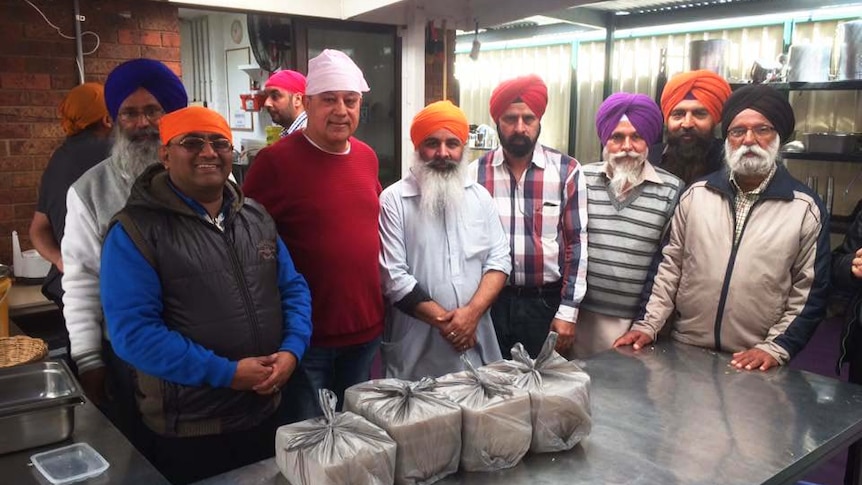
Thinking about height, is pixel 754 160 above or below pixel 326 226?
above

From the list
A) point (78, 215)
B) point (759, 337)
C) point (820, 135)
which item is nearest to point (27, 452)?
point (78, 215)

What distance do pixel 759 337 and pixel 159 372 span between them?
1.88 metres

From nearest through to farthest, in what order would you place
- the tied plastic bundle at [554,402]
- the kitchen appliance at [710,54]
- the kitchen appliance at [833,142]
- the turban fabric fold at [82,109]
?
1. the tied plastic bundle at [554,402]
2. the turban fabric fold at [82,109]
3. the kitchen appliance at [833,142]
4. the kitchen appliance at [710,54]

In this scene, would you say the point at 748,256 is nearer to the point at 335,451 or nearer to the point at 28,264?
the point at 335,451

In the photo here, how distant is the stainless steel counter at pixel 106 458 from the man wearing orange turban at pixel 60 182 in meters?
1.02

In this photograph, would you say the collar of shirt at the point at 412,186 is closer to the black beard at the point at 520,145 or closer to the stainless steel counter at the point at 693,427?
the black beard at the point at 520,145

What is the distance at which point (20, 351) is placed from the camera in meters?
2.38

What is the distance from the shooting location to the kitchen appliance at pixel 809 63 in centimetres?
536

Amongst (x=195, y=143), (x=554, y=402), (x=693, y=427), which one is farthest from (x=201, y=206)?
(x=693, y=427)

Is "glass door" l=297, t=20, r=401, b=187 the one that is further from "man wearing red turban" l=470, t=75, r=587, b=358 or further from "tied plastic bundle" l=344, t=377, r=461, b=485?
"tied plastic bundle" l=344, t=377, r=461, b=485

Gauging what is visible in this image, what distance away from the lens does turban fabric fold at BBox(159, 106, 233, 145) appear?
5.76 feet

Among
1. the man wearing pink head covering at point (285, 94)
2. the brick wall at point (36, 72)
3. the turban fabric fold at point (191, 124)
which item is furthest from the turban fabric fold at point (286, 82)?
the turban fabric fold at point (191, 124)

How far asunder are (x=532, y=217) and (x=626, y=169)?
16.0 inches

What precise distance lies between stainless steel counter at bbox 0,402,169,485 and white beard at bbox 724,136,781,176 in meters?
2.01
